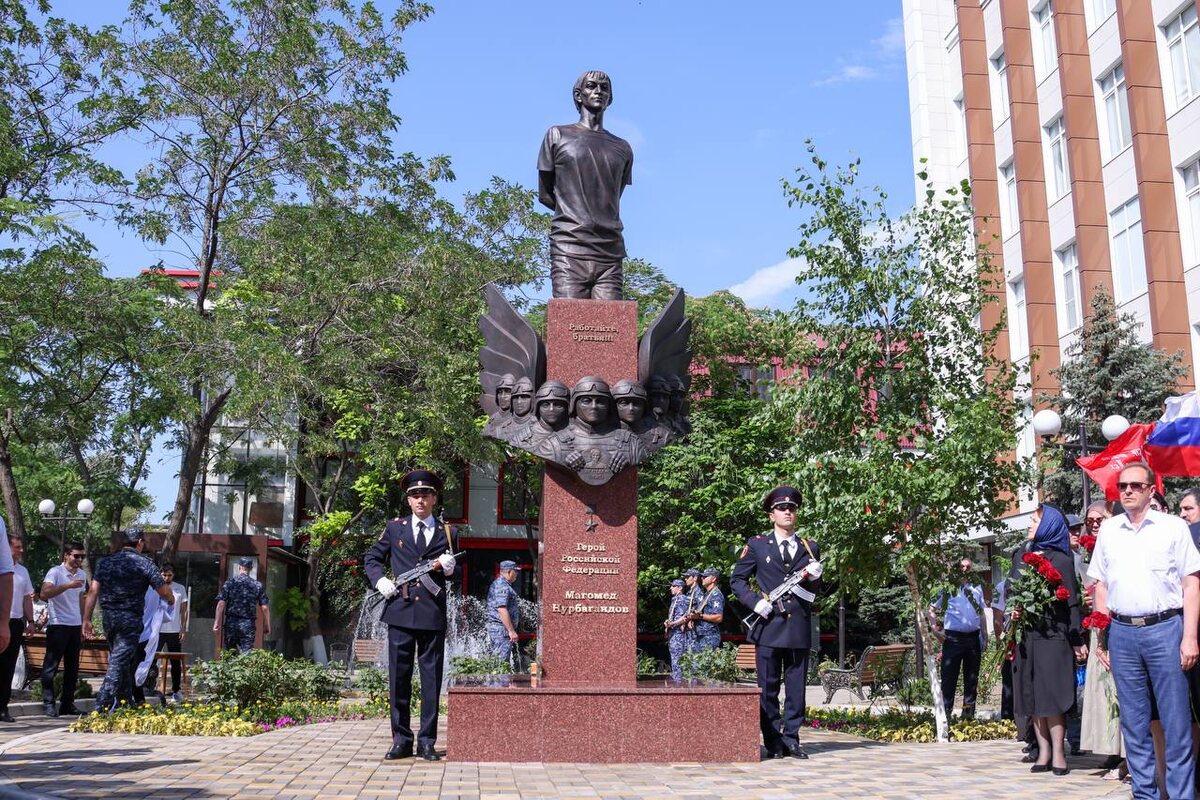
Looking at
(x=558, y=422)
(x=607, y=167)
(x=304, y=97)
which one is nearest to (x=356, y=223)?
(x=304, y=97)

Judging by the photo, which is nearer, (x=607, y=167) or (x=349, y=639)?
(x=607, y=167)

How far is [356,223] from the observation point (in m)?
19.8

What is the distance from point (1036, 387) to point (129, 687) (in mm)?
20414

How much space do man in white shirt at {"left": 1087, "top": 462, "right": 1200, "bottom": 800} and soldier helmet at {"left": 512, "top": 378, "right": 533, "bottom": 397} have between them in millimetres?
4694

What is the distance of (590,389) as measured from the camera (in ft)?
30.5

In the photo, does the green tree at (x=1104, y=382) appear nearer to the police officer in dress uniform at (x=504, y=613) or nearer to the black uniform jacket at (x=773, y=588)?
the police officer in dress uniform at (x=504, y=613)

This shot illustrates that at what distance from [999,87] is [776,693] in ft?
81.3

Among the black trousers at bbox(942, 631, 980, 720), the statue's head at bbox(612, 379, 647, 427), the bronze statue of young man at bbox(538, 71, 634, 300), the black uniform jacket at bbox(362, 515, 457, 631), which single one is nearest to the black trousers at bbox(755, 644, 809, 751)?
the statue's head at bbox(612, 379, 647, 427)

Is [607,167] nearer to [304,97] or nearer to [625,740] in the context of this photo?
[625,740]

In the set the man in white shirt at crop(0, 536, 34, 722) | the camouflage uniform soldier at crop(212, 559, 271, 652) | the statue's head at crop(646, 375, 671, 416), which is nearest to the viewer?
the statue's head at crop(646, 375, 671, 416)

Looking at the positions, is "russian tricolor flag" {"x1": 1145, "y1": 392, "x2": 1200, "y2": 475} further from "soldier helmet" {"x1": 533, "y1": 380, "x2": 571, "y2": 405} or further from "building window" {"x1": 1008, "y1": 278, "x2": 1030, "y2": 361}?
"building window" {"x1": 1008, "y1": 278, "x2": 1030, "y2": 361}

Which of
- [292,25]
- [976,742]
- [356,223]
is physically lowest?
[976,742]

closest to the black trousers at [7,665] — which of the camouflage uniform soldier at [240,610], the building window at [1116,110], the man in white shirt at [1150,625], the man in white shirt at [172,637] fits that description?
the man in white shirt at [172,637]

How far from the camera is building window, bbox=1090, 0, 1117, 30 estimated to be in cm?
2432
